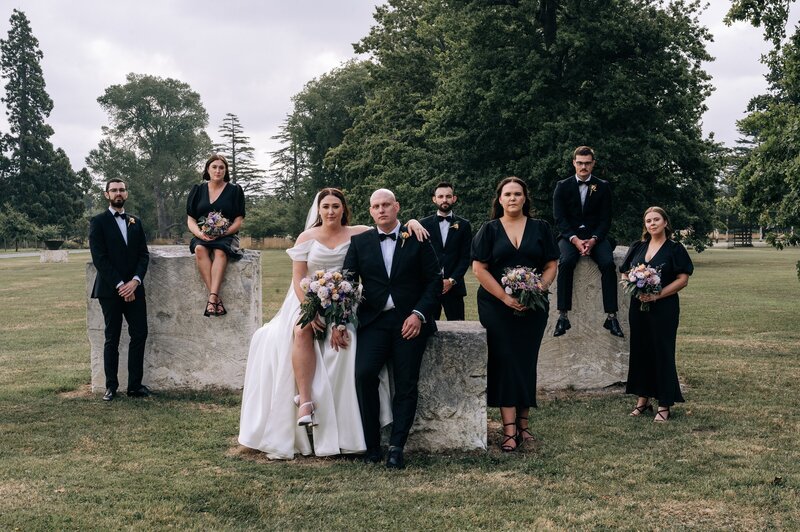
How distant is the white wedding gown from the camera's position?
250 inches

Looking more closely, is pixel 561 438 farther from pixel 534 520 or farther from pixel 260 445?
pixel 260 445

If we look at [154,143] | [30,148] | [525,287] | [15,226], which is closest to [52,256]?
[15,226]

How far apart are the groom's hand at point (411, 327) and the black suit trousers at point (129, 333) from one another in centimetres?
397

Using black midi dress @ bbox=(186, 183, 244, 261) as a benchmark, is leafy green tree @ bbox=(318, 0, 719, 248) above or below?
above

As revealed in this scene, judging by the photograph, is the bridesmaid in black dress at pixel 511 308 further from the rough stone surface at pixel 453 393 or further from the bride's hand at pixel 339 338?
the bride's hand at pixel 339 338

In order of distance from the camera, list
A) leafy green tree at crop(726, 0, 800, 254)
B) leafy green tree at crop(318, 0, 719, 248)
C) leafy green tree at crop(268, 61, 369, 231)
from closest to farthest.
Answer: leafy green tree at crop(726, 0, 800, 254)
leafy green tree at crop(318, 0, 719, 248)
leafy green tree at crop(268, 61, 369, 231)

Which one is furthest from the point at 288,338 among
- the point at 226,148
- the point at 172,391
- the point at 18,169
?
the point at 226,148

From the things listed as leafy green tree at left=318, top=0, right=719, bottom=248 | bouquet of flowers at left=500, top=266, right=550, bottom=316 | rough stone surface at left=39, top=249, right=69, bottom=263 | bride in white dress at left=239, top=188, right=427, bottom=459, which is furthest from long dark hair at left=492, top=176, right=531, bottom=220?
rough stone surface at left=39, top=249, right=69, bottom=263

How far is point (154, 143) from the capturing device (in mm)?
84250

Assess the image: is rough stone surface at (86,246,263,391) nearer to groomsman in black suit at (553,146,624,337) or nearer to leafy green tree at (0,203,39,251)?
groomsman in black suit at (553,146,624,337)

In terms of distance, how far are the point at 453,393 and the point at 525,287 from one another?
111 cm

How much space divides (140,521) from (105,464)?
4.73 feet

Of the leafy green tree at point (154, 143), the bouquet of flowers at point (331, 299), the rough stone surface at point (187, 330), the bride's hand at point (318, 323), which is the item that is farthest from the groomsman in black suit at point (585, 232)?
the leafy green tree at point (154, 143)

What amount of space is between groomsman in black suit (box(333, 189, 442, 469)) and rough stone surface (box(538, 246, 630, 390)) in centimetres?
304
